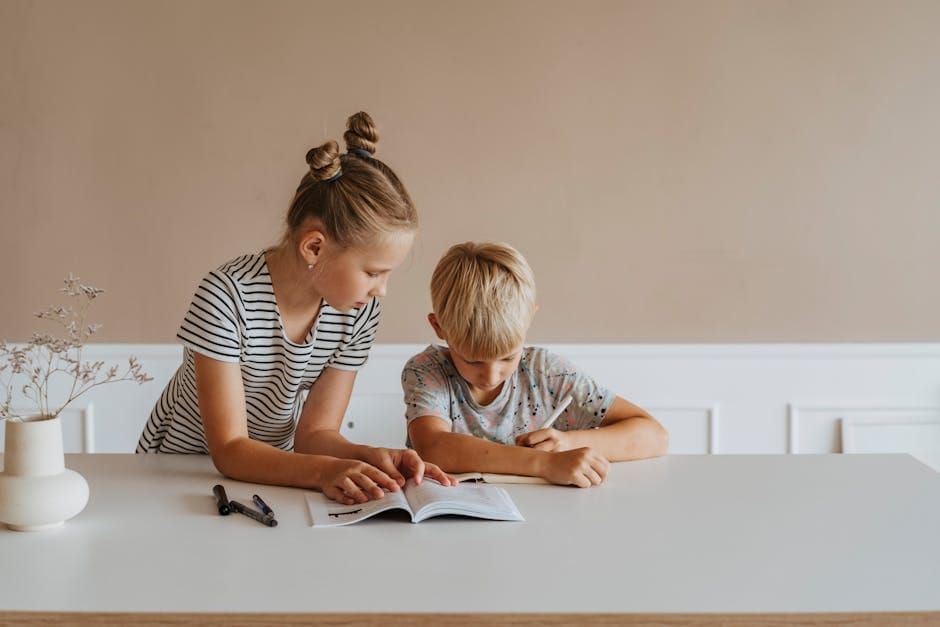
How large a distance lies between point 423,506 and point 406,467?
0.18 metres

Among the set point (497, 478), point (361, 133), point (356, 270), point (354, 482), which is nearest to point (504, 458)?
point (497, 478)

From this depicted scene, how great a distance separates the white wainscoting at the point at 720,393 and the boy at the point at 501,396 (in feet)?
3.29

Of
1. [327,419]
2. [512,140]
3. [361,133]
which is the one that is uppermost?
[512,140]

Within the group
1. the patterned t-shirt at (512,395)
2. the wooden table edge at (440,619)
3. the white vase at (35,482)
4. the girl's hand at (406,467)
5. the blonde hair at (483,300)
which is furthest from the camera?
the patterned t-shirt at (512,395)

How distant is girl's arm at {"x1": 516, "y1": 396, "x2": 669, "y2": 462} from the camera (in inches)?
63.3

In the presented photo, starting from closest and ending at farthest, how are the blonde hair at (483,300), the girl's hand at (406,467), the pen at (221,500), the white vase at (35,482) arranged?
the white vase at (35,482) → the pen at (221,500) → the girl's hand at (406,467) → the blonde hair at (483,300)

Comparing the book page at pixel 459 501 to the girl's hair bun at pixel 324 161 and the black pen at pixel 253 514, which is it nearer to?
the black pen at pixel 253 514

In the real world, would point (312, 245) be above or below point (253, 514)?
above

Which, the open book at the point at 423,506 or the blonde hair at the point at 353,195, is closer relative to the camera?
the open book at the point at 423,506

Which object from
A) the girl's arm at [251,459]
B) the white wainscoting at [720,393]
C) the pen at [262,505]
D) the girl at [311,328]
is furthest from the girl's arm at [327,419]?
the white wainscoting at [720,393]

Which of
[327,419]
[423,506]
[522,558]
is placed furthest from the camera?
[327,419]

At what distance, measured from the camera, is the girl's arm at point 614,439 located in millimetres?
1609

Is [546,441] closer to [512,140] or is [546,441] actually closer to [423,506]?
[423,506]

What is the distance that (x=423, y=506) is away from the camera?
1.27 meters
